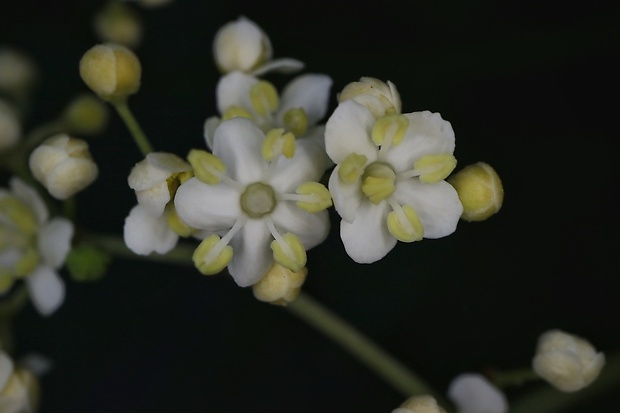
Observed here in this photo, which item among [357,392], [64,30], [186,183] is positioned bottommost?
[186,183]

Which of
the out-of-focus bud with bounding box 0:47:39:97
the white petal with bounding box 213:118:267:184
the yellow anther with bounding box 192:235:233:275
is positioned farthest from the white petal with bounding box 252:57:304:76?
the out-of-focus bud with bounding box 0:47:39:97

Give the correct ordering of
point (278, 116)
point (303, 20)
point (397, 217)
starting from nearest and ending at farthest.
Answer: point (397, 217) → point (278, 116) → point (303, 20)

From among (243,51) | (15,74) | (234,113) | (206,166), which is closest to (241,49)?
(243,51)

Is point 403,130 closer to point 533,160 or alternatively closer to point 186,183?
point 186,183

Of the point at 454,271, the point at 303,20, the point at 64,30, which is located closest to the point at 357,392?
the point at 454,271

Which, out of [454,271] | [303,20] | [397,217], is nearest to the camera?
[397,217]

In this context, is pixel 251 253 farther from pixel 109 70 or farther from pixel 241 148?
pixel 109 70

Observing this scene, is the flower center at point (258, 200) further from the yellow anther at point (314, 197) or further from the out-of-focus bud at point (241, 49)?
the out-of-focus bud at point (241, 49)
